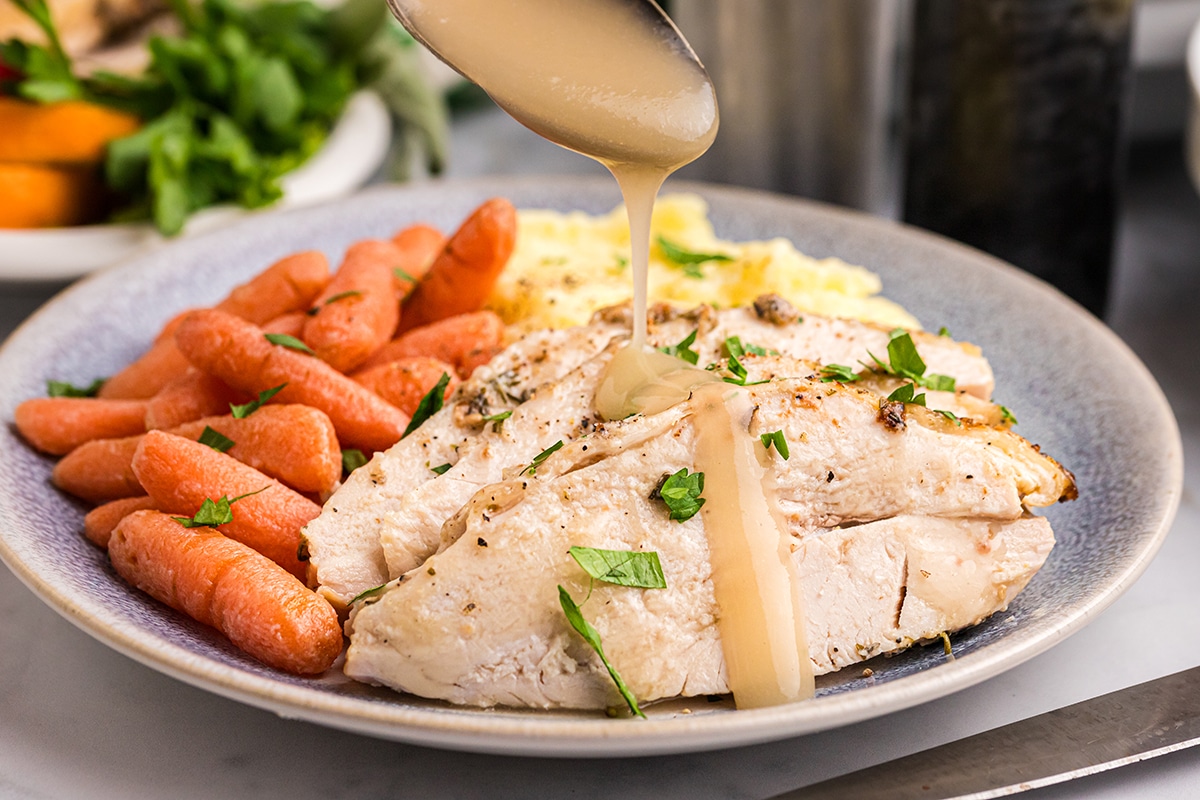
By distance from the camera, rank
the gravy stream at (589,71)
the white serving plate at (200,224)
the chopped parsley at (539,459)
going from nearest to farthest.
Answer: the chopped parsley at (539,459) → the gravy stream at (589,71) → the white serving plate at (200,224)

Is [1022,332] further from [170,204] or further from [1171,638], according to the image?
[170,204]

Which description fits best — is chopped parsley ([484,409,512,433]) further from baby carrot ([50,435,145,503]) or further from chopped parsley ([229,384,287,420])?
baby carrot ([50,435,145,503])

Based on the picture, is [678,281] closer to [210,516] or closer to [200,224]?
[210,516]

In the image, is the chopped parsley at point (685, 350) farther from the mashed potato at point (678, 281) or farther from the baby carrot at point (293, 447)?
the baby carrot at point (293, 447)

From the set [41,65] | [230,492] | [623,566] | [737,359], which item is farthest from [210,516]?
[41,65]

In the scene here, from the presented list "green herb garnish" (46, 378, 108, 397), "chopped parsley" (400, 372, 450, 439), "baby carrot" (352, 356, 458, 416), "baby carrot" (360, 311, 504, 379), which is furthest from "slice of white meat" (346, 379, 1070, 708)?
"green herb garnish" (46, 378, 108, 397)

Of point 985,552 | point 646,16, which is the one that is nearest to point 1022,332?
point 985,552

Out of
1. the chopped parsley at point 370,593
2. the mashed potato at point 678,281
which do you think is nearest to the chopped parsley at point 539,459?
the chopped parsley at point 370,593
